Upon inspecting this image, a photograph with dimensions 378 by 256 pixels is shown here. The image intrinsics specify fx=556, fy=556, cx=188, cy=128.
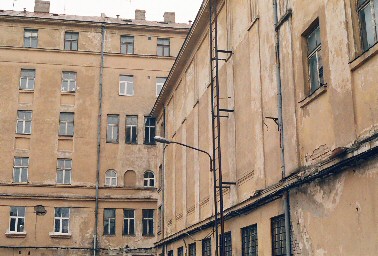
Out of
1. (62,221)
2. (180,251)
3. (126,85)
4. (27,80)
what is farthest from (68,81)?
(180,251)

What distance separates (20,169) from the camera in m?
33.6

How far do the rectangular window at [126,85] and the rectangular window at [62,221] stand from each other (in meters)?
8.24

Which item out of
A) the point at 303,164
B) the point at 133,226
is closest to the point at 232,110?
the point at 303,164

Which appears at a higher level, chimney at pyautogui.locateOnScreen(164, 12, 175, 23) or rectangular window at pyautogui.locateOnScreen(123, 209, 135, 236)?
chimney at pyautogui.locateOnScreen(164, 12, 175, 23)

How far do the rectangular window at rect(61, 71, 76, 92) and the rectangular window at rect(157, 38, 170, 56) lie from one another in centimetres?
571

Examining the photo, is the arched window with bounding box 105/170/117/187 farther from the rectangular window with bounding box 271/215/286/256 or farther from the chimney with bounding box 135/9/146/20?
the rectangular window with bounding box 271/215/286/256

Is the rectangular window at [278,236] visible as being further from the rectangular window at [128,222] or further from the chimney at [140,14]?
the chimney at [140,14]

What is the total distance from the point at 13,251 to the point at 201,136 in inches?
643

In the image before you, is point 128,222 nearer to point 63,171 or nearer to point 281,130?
point 63,171

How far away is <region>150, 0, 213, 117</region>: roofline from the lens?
69.9ft

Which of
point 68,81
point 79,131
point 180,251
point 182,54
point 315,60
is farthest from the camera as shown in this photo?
point 68,81

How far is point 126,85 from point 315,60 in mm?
24636

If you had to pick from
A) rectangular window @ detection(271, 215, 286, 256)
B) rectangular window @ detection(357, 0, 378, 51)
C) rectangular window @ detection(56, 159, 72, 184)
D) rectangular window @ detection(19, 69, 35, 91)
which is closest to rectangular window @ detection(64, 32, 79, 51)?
rectangular window @ detection(19, 69, 35, 91)

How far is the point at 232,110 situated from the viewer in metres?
17.8
